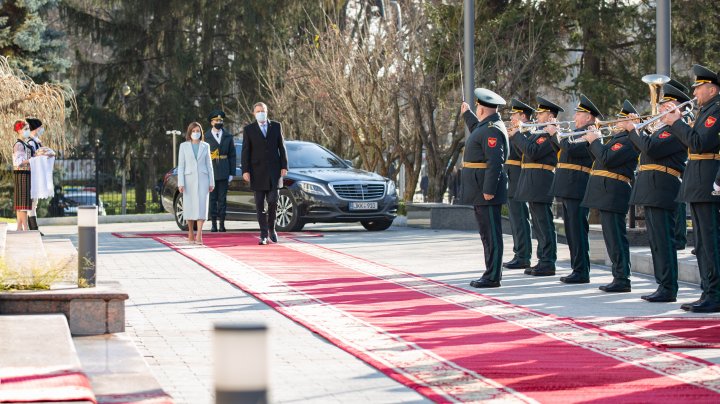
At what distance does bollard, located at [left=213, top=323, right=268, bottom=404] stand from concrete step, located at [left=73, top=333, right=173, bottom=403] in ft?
12.4

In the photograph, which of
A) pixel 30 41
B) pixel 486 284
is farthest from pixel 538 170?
pixel 30 41

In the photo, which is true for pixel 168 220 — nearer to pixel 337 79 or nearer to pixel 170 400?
pixel 337 79

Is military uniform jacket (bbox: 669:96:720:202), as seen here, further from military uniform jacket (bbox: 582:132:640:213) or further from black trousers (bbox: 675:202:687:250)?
black trousers (bbox: 675:202:687:250)

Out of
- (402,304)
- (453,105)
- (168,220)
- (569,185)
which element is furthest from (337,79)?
(402,304)

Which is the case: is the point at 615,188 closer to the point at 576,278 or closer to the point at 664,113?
the point at 576,278

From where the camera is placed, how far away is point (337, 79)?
31062 mm

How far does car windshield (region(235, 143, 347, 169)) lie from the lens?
2322 cm

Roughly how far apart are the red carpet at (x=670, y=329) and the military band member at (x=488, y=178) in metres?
2.71

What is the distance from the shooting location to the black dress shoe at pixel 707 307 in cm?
1116

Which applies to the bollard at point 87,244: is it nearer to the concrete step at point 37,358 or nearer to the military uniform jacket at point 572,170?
the concrete step at point 37,358

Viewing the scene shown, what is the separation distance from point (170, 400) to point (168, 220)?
25.2 metres

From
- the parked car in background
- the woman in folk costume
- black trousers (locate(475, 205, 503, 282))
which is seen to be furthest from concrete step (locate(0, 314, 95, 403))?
the parked car in background

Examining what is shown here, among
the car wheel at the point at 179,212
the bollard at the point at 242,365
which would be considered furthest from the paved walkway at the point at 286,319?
the bollard at the point at 242,365

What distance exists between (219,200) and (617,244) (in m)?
10.4
